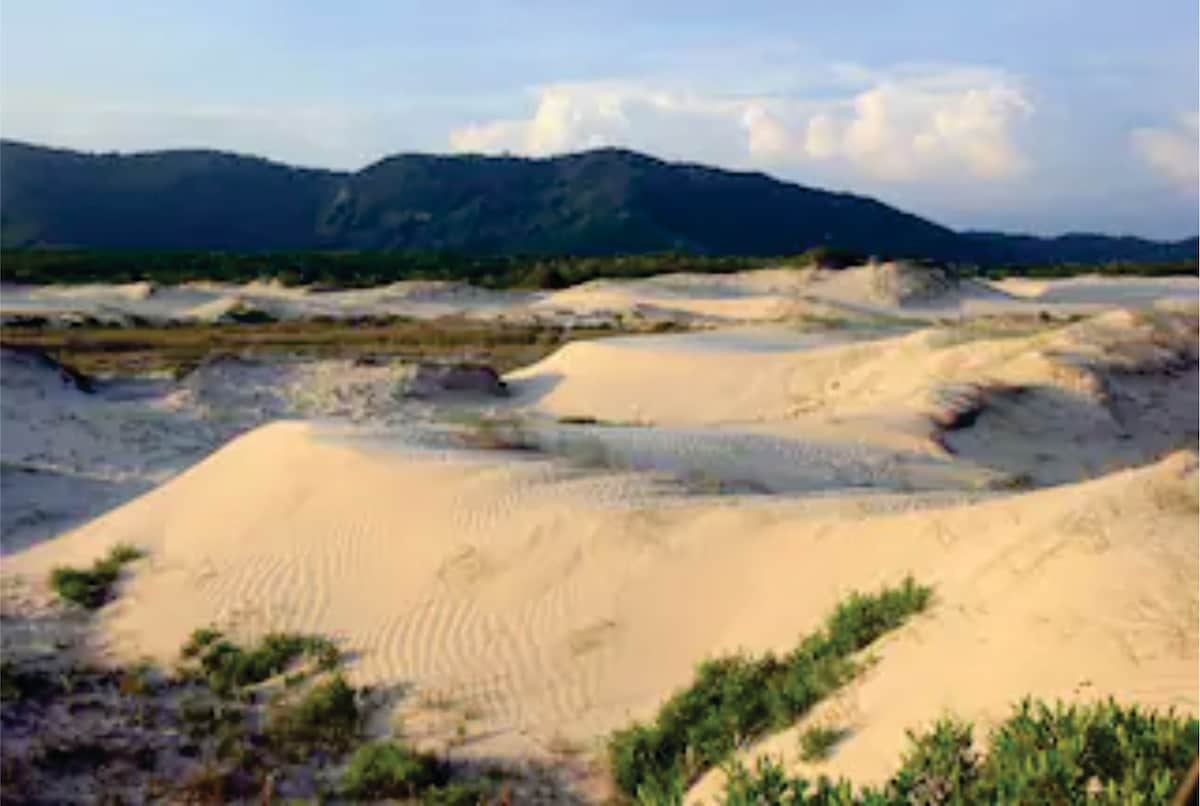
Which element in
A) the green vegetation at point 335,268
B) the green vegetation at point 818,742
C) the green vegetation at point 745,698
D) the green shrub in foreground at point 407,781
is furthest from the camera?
the green vegetation at point 335,268

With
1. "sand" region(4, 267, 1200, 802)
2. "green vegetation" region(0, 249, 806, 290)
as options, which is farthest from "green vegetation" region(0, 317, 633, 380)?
"green vegetation" region(0, 249, 806, 290)

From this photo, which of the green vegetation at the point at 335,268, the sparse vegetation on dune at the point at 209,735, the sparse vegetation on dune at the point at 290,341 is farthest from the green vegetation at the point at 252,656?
the green vegetation at the point at 335,268

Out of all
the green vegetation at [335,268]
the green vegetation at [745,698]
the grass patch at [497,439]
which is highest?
the green vegetation at [335,268]

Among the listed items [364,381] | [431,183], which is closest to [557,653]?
[364,381]

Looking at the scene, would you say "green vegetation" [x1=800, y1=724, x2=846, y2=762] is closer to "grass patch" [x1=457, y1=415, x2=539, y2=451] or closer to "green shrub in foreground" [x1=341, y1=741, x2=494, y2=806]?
"green shrub in foreground" [x1=341, y1=741, x2=494, y2=806]

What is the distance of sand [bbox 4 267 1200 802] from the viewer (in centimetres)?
760

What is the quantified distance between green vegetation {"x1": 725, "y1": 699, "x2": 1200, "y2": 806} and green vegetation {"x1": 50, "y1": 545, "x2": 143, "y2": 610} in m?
9.77

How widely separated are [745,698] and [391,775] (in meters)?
2.22

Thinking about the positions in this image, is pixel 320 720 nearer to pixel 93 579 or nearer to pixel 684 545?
pixel 684 545

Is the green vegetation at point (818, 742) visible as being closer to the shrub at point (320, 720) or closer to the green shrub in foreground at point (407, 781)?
the green shrub in foreground at point (407, 781)

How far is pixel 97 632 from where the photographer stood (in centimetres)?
1255

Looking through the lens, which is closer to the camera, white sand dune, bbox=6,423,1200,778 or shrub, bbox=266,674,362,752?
white sand dune, bbox=6,423,1200,778

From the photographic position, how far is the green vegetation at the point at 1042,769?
15.1ft

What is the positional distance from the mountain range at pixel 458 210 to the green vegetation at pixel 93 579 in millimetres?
127963
